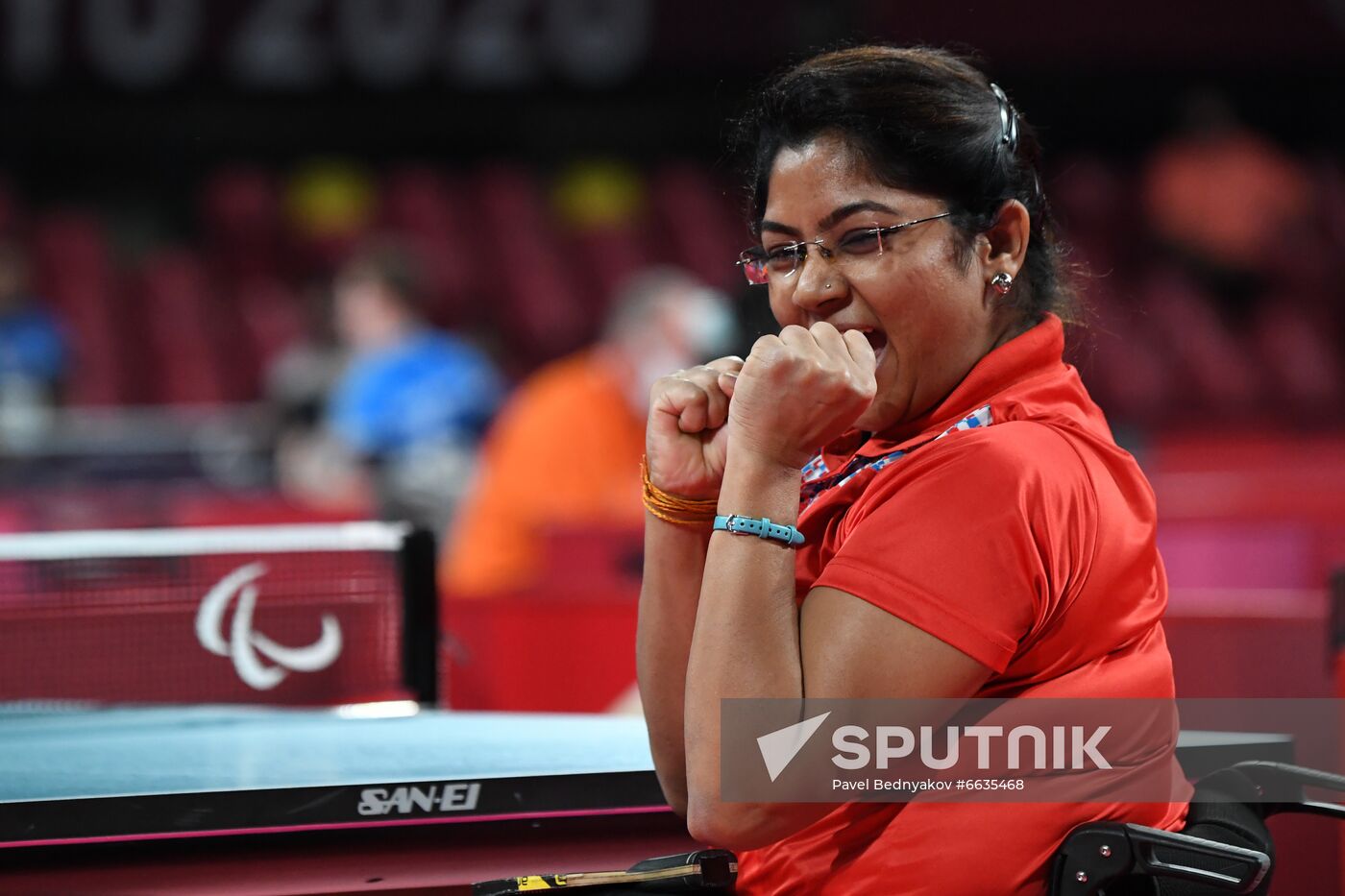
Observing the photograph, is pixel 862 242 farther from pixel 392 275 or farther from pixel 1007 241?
pixel 392 275

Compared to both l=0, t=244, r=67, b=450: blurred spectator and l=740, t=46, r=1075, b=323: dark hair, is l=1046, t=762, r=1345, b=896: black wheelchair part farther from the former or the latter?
l=0, t=244, r=67, b=450: blurred spectator

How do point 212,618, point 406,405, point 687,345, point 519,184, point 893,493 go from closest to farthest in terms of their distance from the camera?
point 893,493, point 212,618, point 687,345, point 406,405, point 519,184

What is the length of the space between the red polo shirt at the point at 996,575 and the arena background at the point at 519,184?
20.0 feet

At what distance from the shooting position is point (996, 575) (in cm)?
148

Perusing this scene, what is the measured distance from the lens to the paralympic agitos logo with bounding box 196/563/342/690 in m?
2.83

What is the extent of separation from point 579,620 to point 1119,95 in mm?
8246

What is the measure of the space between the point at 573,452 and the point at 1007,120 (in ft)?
12.0

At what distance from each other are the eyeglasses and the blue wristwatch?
311 millimetres

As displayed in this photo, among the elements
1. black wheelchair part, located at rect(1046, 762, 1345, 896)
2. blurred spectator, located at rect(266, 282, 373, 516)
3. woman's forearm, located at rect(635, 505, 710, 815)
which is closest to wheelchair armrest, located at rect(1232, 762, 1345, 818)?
black wheelchair part, located at rect(1046, 762, 1345, 896)

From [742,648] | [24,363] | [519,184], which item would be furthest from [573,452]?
[519,184]

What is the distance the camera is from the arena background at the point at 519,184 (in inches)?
355

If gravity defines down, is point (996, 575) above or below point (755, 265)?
below

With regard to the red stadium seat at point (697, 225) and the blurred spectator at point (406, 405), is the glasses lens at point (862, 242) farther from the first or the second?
the red stadium seat at point (697, 225)

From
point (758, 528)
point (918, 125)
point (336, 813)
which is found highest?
point (918, 125)
